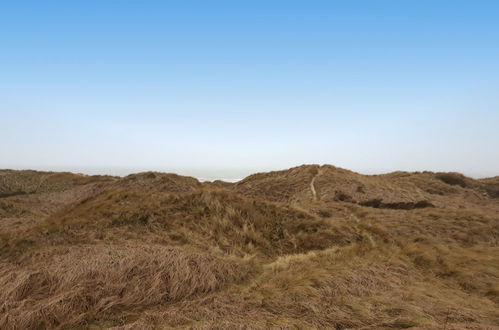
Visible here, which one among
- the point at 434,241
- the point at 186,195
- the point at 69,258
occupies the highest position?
the point at 186,195

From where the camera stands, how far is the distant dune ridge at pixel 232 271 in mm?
4293

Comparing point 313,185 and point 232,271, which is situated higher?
point 313,185

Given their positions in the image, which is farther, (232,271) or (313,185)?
(313,185)

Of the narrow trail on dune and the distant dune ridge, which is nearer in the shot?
the distant dune ridge

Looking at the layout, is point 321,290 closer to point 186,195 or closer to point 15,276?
point 15,276

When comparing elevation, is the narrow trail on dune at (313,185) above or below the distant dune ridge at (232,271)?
above

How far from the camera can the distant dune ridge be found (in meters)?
4.29

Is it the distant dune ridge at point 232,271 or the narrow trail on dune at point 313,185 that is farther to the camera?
the narrow trail on dune at point 313,185

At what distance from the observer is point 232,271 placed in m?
6.27

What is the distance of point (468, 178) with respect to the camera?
35125mm

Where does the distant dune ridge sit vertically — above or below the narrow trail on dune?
below

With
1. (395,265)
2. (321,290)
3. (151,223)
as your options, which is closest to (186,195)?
(151,223)

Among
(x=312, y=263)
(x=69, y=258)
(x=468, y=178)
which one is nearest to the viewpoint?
(x=69, y=258)

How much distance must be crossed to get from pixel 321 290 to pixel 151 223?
6.10 m
